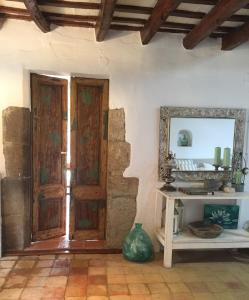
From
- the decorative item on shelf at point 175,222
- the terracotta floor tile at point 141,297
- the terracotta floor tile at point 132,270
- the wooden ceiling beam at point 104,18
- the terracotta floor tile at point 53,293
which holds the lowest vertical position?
the terracotta floor tile at point 132,270

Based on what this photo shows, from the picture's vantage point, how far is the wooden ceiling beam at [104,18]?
84.4 inches

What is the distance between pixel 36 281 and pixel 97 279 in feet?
A: 1.70

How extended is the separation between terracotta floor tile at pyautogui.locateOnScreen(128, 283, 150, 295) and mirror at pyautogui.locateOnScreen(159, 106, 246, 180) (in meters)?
1.12

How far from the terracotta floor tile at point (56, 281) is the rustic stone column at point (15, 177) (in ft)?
2.19

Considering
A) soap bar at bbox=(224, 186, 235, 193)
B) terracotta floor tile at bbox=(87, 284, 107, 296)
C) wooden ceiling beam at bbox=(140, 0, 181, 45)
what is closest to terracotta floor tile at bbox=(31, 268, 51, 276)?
terracotta floor tile at bbox=(87, 284, 107, 296)

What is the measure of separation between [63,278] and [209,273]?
1.35 meters

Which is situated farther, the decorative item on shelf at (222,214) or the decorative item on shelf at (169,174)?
the decorative item on shelf at (222,214)

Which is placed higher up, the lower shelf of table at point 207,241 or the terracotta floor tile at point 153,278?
the lower shelf of table at point 207,241

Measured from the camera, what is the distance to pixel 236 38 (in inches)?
109

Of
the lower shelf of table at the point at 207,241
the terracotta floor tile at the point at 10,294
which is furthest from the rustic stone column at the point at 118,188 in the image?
the terracotta floor tile at the point at 10,294

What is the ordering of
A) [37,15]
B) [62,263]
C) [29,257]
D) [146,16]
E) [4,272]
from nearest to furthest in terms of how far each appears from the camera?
[37,15] → [4,272] → [146,16] → [62,263] → [29,257]

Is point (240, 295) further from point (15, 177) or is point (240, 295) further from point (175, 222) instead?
point (15, 177)

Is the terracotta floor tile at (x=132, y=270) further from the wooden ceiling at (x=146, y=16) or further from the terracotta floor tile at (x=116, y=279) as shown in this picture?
the wooden ceiling at (x=146, y=16)

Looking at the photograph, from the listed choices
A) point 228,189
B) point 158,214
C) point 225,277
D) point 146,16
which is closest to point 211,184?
point 228,189
